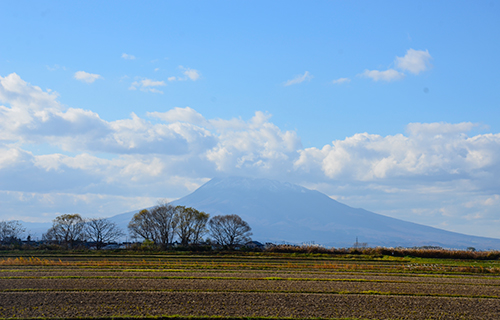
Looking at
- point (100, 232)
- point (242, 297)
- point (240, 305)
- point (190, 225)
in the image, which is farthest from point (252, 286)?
point (100, 232)

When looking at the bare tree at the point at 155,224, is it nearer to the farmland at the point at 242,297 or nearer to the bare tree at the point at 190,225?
the bare tree at the point at 190,225

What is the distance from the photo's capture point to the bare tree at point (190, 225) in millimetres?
88688

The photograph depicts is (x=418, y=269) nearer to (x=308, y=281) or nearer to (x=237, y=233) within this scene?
(x=308, y=281)

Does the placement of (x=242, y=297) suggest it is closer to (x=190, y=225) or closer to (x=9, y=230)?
(x=190, y=225)

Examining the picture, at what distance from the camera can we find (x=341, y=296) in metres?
25.0

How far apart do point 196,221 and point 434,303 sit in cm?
7062

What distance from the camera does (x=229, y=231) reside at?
294 ft

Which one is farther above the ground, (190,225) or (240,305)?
(190,225)

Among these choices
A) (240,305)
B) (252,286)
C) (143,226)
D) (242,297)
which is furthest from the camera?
(143,226)

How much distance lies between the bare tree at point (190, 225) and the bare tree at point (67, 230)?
76.2 ft

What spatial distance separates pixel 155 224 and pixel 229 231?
54.5 ft

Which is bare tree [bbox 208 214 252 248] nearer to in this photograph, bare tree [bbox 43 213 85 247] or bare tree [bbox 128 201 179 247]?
bare tree [bbox 128 201 179 247]

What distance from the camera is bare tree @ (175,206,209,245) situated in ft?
291

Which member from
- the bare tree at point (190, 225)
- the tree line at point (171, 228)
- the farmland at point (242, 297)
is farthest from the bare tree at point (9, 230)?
the farmland at point (242, 297)
